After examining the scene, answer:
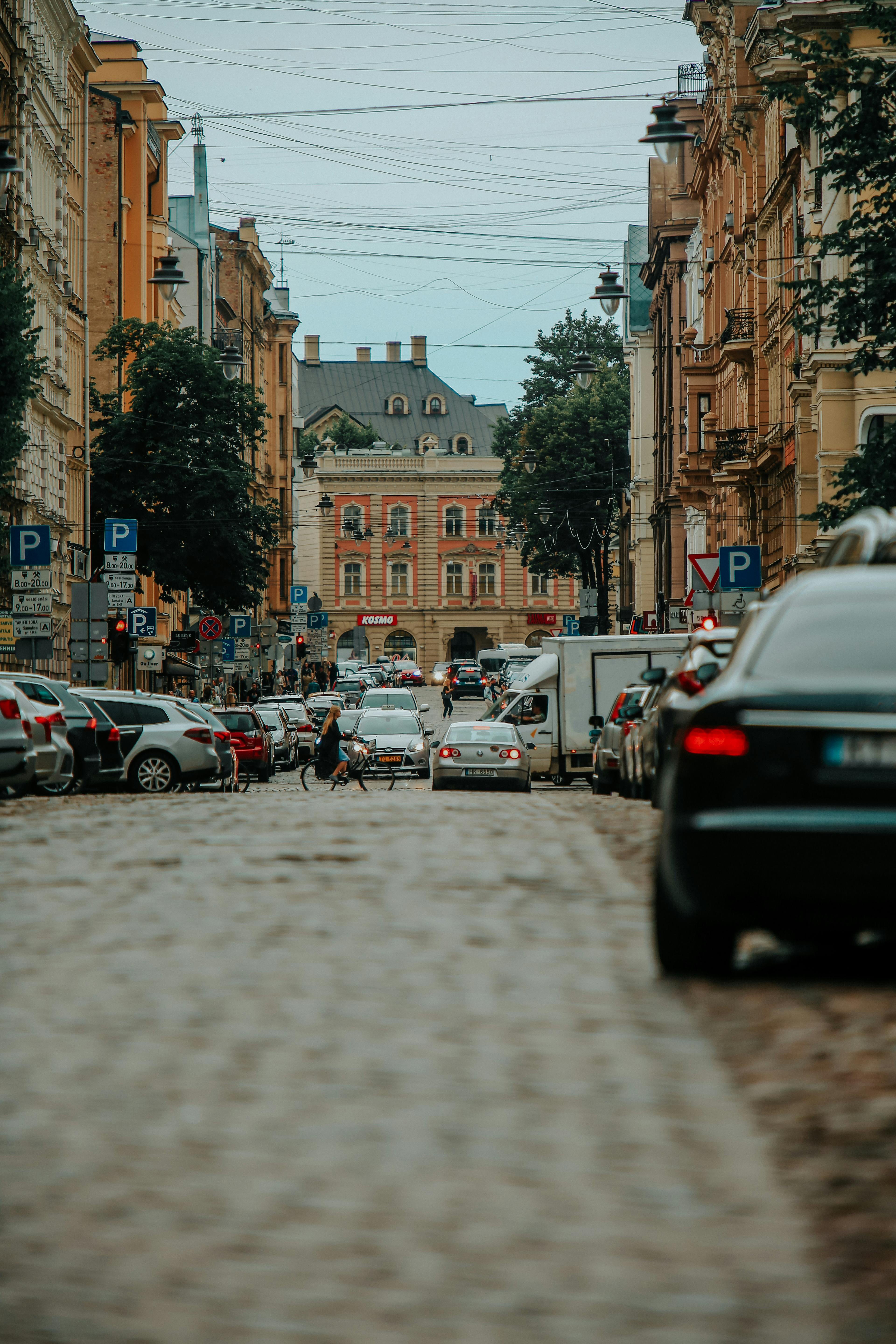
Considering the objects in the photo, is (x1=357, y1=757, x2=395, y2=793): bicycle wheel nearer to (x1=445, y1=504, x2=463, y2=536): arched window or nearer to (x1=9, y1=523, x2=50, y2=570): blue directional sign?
(x1=9, y1=523, x2=50, y2=570): blue directional sign

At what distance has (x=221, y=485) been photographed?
58.8 meters

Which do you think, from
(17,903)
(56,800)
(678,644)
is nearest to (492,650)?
(678,644)

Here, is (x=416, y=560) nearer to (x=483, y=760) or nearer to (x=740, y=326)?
(x=740, y=326)

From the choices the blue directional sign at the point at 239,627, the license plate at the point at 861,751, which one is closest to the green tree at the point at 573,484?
the blue directional sign at the point at 239,627

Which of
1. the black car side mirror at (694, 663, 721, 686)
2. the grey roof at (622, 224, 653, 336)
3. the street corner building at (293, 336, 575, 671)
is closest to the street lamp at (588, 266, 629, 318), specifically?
the black car side mirror at (694, 663, 721, 686)

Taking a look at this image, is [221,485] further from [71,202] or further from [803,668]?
[803,668]

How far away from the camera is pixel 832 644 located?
26.6 ft

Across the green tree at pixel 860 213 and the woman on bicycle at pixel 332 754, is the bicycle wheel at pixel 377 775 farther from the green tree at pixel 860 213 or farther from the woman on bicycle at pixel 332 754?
the green tree at pixel 860 213

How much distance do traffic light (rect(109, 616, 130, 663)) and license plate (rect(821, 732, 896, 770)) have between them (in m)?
34.4

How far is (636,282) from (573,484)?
1514 cm

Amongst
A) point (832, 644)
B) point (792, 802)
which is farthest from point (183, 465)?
point (792, 802)

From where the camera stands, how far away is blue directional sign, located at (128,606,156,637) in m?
45.0

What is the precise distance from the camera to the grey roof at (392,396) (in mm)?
151750

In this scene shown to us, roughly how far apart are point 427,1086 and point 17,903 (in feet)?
17.9
